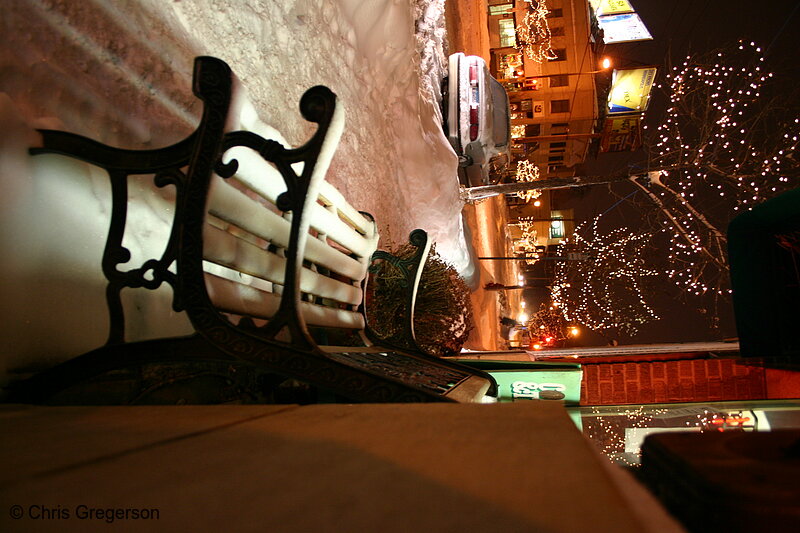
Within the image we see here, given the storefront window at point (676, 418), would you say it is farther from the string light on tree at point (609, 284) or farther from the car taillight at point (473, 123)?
the string light on tree at point (609, 284)

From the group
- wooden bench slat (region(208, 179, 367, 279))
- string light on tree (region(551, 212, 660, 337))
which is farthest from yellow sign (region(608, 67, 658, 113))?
wooden bench slat (region(208, 179, 367, 279))

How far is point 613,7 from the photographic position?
16.7 metres

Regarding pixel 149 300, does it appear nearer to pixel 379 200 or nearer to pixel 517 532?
pixel 517 532

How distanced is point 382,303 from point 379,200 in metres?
1.68

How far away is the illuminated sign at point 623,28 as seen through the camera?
15.7m

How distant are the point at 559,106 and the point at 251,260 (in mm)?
28408

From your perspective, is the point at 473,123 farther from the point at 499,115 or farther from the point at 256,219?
the point at 256,219

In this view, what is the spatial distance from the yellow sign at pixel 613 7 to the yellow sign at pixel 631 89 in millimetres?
3163

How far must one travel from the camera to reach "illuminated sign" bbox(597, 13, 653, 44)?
51.4 feet

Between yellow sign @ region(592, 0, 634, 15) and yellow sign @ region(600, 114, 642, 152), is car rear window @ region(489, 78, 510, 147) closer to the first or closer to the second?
yellow sign @ region(592, 0, 634, 15)


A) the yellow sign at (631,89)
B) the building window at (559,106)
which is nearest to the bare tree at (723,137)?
the yellow sign at (631,89)

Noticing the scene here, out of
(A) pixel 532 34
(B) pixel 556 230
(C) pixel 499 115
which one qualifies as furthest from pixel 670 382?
(B) pixel 556 230

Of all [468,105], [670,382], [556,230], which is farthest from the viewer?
[556,230]

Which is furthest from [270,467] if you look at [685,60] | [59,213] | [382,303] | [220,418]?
[685,60]
